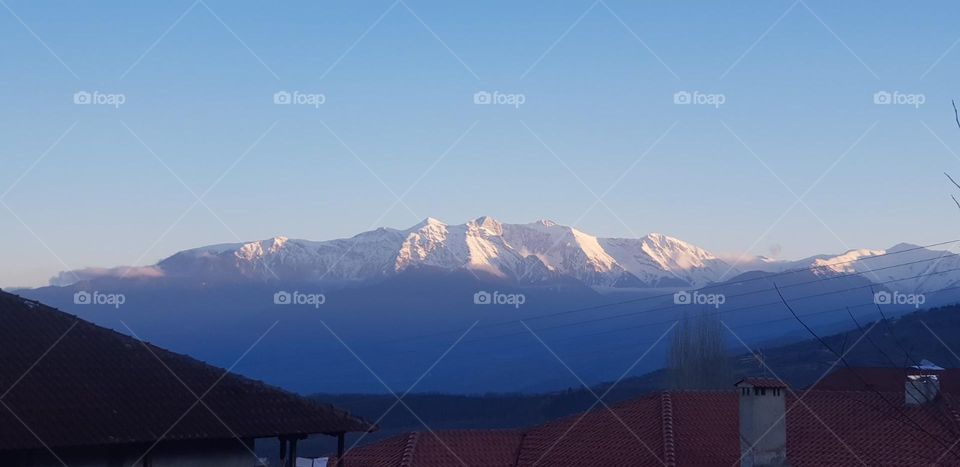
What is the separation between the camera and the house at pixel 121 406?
14312 mm

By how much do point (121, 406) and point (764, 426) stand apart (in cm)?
1466

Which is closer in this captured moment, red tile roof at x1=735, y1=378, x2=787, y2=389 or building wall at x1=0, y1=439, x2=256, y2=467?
building wall at x1=0, y1=439, x2=256, y2=467

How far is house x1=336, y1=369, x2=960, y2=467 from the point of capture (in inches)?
993

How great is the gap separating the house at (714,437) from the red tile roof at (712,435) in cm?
2

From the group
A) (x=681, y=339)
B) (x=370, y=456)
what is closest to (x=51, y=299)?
(x=681, y=339)

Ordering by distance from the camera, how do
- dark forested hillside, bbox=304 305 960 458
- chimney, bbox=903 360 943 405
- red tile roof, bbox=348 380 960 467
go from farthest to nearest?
1. dark forested hillside, bbox=304 305 960 458
2. red tile roof, bbox=348 380 960 467
3. chimney, bbox=903 360 943 405

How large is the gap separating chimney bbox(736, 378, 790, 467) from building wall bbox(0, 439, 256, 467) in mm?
12523

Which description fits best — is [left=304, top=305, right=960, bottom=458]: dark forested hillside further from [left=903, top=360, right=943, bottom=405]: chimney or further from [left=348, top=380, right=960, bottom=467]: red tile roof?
[left=903, top=360, right=943, bottom=405]: chimney

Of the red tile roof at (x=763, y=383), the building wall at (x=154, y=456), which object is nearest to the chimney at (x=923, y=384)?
the red tile roof at (x=763, y=383)

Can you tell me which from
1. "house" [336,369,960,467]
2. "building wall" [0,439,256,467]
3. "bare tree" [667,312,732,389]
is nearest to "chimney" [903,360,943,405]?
"house" [336,369,960,467]

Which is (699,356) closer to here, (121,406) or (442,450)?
(442,450)

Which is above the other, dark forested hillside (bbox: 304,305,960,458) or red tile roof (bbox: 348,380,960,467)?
dark forested hillside (bbox: 304,305,960,458)

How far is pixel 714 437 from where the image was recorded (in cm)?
2775

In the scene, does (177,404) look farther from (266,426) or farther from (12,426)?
(12,426)
